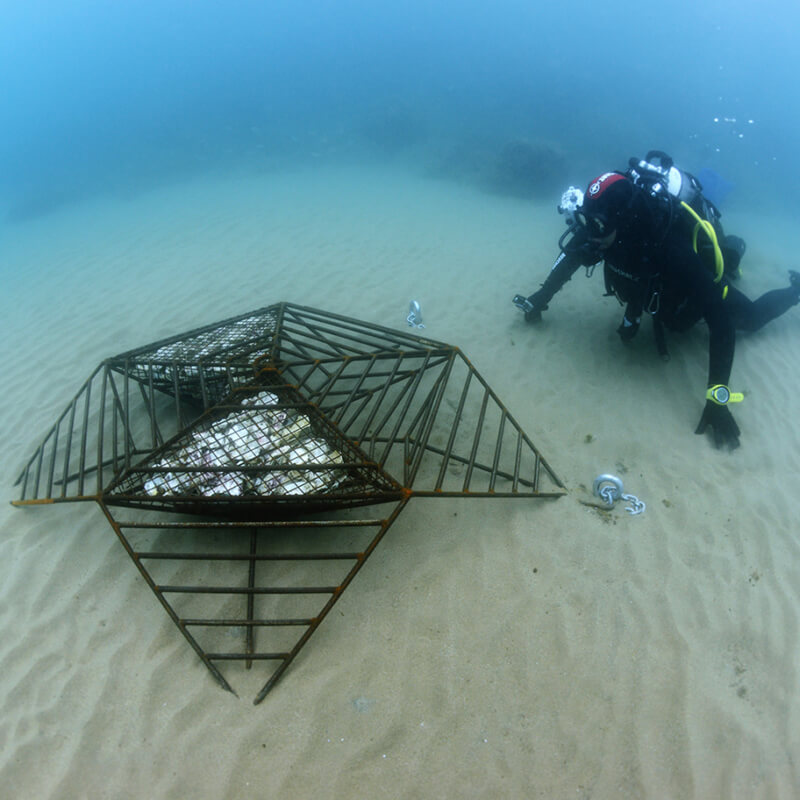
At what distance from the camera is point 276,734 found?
2189 millimetres

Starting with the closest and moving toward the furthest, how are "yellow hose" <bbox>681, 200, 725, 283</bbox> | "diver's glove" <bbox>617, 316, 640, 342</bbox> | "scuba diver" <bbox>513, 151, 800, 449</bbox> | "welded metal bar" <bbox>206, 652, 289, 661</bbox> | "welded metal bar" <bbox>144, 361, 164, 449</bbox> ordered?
1. "welded metal bar" <bbox>206, 652, 289, 661</bbox>
2. "welded metal bar" <bbox>144, 361, 164, 449</bbox>
3. "scuba diver" <bbox>513, 151, 800, 449</bbox>
4. "yellow hose" <bbox>681, 200, 725, 283</bbox>
5. "diver's glove" <bbox>617, 316, 640, 342</bbox>

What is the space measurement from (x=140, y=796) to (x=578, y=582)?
2.50 metres

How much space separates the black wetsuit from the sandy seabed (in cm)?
58

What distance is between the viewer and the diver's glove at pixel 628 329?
4.63 meters

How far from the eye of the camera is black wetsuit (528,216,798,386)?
379 centimetres

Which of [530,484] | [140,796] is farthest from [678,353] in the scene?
[140,796]

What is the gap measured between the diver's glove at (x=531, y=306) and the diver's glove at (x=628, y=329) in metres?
0.96

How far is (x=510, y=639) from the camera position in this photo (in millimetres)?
2535

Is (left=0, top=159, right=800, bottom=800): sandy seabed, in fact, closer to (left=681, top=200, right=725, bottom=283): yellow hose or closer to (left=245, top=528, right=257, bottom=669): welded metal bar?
(left=245, top=528, right=257, bottom=669): welded metal bar

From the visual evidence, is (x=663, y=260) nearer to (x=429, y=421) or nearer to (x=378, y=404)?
(x=429, y=421)

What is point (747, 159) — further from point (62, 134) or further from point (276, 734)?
point (62, 134)

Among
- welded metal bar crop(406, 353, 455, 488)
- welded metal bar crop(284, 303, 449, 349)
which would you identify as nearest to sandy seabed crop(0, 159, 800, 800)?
welded metal bar crop(406, 353, 455, 488)

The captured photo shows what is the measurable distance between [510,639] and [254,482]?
5.83 feet

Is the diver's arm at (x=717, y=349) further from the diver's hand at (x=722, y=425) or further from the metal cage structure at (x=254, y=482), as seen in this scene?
the metal cage structure at (x=254, y=482)
